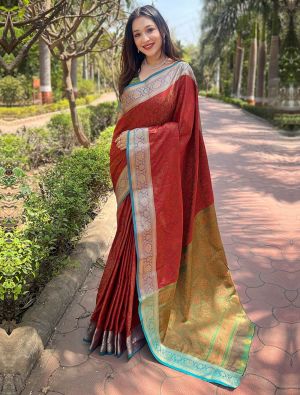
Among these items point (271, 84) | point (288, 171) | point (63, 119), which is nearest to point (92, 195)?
point (288, 171)

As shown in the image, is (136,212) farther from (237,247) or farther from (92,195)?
(92,195)

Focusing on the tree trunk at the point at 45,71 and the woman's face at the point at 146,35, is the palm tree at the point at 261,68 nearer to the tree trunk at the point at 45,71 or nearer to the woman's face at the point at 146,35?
the tree trunk at the point at 45,71

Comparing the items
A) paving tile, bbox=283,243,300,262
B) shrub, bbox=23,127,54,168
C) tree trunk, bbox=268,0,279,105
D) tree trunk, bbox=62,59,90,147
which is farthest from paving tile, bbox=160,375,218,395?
tree trunk, bbox=268,0,279,105

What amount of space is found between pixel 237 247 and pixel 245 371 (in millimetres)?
1664

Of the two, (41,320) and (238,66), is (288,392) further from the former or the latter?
(238,66)

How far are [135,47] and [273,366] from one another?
73.8 inches

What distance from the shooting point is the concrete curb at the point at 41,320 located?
2029 mm

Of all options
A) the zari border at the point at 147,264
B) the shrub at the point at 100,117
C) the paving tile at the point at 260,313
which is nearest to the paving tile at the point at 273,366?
the zari border at the point at 147,264

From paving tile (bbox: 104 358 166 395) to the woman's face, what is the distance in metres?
1.65

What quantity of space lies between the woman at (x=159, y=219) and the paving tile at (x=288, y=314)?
1.04ft

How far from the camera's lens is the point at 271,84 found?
13.3 m

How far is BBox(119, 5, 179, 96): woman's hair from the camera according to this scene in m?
2.13

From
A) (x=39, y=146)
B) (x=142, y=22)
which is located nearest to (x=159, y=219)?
(x=142, y=22)

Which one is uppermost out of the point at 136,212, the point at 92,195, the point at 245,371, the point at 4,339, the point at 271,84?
the point at 271,84
